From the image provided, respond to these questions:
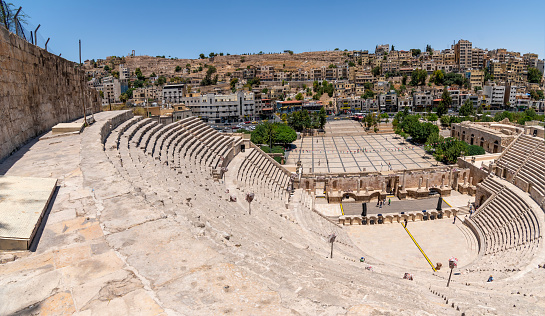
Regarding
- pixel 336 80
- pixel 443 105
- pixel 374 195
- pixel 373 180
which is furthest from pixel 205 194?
pixel 336 80

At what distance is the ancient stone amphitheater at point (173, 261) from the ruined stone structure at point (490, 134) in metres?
27.2

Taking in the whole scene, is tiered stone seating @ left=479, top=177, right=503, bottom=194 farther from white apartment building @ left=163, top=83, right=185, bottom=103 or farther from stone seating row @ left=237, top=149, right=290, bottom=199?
white apartment building @ left=163, top=83, right=185, bottom=103

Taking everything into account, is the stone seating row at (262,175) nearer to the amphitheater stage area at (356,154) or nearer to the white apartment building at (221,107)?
the amphitheater stage area at (356,154)

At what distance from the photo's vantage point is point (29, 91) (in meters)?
14.7

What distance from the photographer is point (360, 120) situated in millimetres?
75062

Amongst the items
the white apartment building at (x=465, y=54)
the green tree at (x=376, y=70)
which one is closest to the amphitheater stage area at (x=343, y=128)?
the green tree at (x=376, y=70)

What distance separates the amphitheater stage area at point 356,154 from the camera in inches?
1593

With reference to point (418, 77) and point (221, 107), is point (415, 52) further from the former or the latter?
point (221, 107)

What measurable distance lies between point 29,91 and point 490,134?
1903 inches

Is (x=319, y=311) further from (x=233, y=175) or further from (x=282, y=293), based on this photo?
(x=233, y=175)

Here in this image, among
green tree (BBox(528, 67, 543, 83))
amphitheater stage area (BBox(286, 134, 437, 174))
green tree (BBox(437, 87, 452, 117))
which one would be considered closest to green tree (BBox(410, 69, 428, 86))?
green tree (BBox(437, 87, 452, 117))

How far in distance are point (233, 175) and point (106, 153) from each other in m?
10.3

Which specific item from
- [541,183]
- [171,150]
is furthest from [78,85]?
[541,183]

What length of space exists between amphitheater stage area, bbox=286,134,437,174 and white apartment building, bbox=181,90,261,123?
62.0 ft
